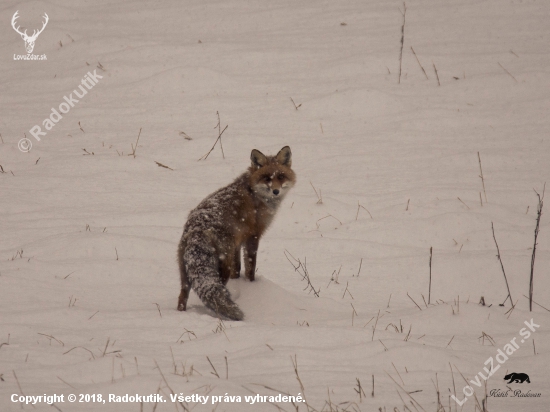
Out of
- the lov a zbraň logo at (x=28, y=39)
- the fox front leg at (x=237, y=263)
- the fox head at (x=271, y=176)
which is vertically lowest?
the fox front leg at (x=237, y=263)

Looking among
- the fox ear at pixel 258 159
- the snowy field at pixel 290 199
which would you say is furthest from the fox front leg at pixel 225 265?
the fox ear at pixel 258 159

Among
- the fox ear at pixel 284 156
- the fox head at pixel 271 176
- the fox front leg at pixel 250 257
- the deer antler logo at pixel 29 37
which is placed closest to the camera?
the fox front leg at pixel 250 257

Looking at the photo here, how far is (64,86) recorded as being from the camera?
11211mm

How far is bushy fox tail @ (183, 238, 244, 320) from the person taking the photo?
189 inches

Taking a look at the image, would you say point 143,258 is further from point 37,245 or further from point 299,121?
point 299,121

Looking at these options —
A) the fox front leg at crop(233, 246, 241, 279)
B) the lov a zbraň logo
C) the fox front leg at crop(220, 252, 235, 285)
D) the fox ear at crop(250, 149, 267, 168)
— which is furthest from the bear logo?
the lov a zbraň logo

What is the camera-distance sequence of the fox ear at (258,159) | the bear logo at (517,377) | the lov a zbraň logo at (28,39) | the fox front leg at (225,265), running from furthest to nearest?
the lov a zbraň logo at (28,39)
the fox ear at (258,159)
the fox front leg at (225,265)
the bear logo at (517,377)

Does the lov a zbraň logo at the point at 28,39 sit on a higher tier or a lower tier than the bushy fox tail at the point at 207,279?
higher

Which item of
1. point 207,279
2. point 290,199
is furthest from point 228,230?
point 290,199

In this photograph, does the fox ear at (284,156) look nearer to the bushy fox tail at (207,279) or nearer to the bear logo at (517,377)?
the bushy fox tail at (207,279)

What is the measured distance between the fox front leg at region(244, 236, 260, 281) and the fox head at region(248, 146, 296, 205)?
0.55 metres

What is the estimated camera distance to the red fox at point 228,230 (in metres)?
4.88

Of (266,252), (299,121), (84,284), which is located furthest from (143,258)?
Answer: (299,121)

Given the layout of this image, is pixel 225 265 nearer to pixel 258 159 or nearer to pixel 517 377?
pixel 258 159
